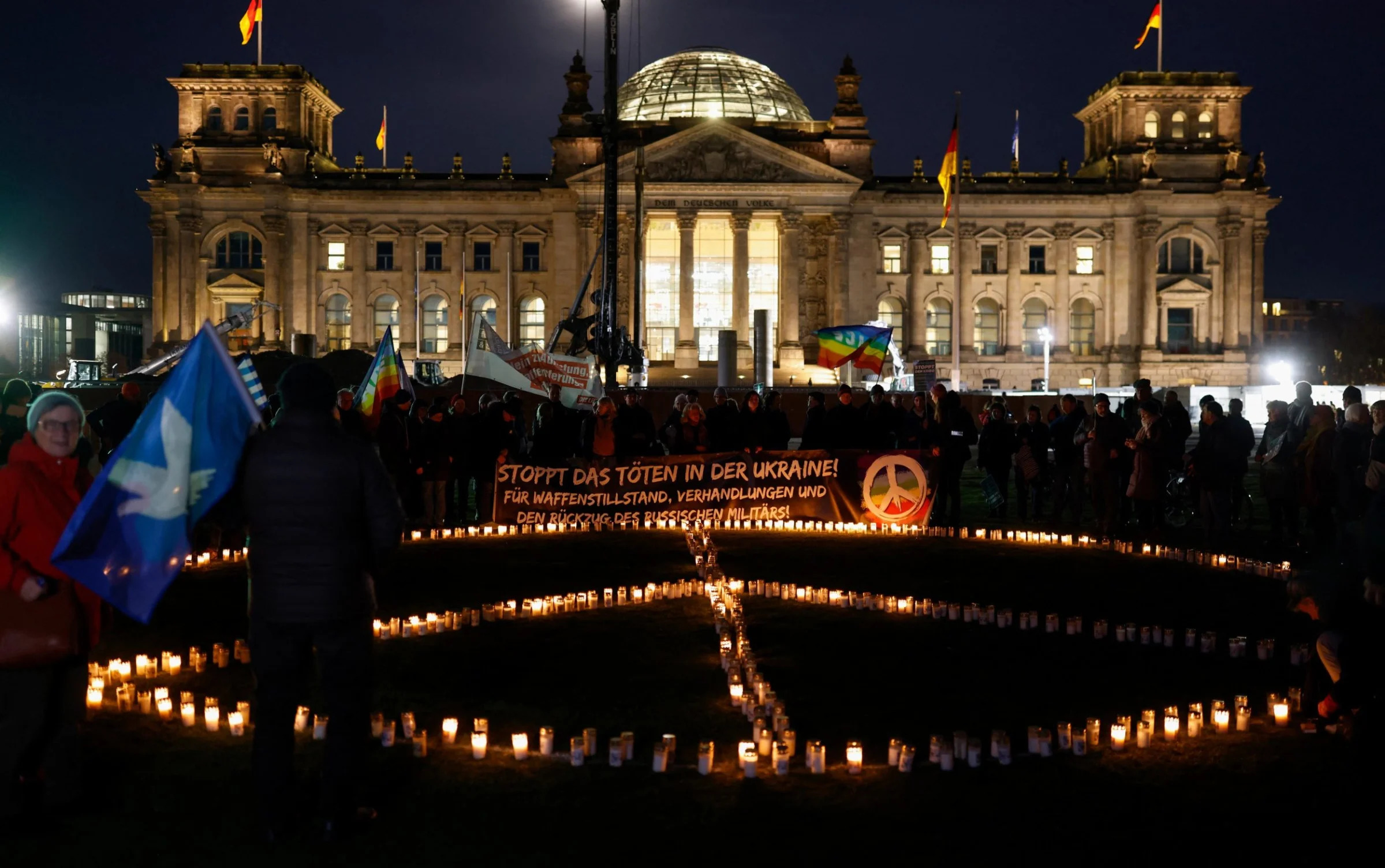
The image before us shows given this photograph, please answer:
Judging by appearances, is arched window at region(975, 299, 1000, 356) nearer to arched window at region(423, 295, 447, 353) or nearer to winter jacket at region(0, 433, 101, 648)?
arched window at region(423, 295, 447, 353)

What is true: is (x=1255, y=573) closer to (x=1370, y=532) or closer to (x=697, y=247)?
(x=1370, y=532)

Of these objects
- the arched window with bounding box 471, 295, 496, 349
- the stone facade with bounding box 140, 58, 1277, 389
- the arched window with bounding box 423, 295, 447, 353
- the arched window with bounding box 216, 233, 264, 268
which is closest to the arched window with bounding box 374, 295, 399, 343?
the stone facade with bounding box 140, 58, 1277, 389

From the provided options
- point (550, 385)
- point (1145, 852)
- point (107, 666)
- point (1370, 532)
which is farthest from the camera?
point (550, 385)

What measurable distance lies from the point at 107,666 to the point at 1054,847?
7714mm

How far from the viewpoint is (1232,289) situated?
243 feet

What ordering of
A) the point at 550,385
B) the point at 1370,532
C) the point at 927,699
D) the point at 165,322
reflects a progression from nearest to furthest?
the point at 1370,532, the point at 927,699, the point at 550,385, the point at 165,322

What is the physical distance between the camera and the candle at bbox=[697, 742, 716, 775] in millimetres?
7625

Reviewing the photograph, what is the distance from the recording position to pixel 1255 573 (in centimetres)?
1569

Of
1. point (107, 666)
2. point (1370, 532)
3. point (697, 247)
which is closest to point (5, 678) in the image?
point (107, 666)

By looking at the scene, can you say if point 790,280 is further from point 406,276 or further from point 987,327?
point 406,276

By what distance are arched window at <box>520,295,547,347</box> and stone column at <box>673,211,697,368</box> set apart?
29.5 feet

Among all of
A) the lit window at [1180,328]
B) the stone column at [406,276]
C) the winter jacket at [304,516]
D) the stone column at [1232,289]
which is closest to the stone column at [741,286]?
the stone column at [406,276]

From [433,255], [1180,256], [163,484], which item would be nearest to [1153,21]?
[1180,256]

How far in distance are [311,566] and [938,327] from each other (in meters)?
72.5
